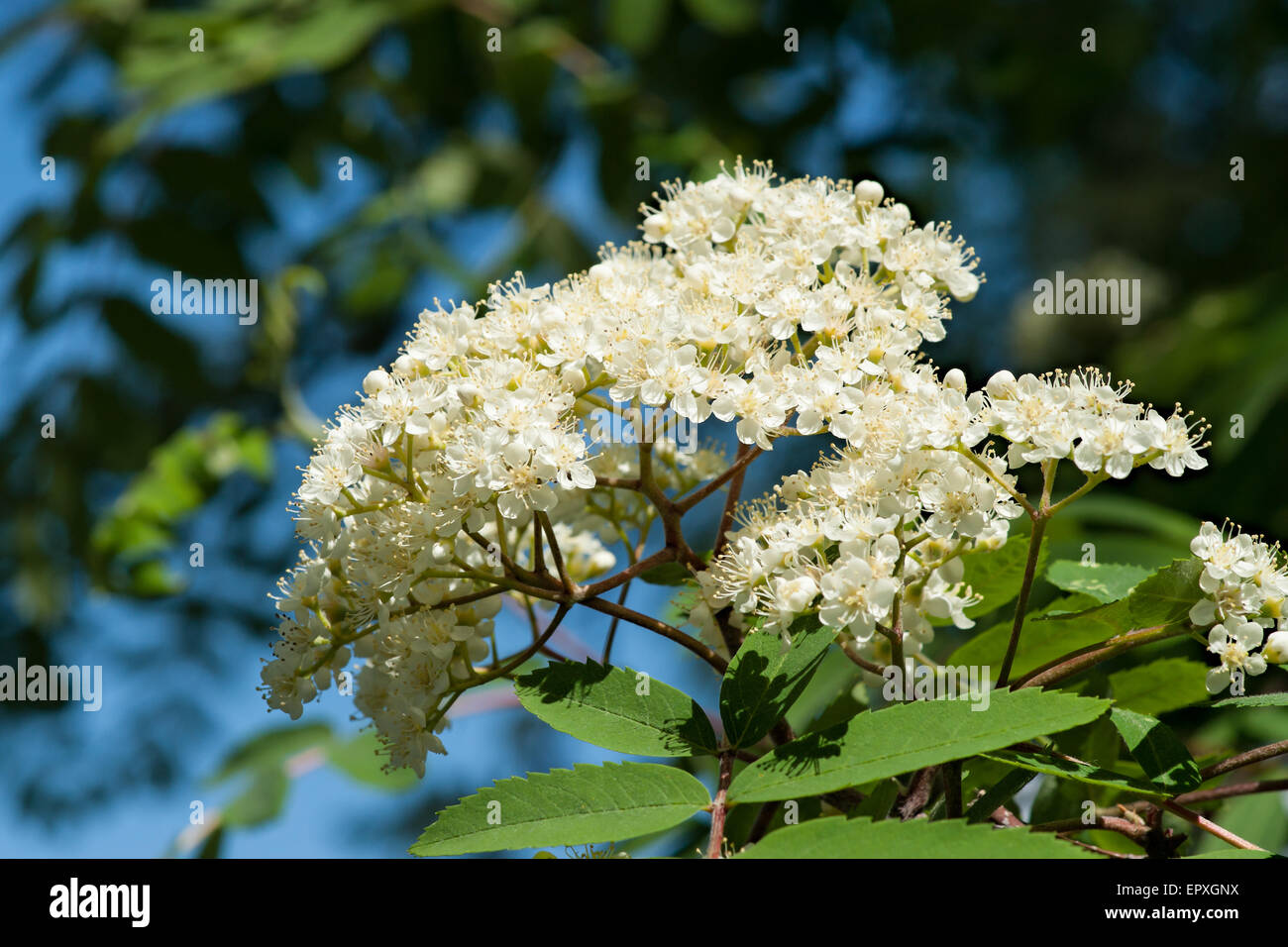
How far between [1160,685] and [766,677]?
562mm

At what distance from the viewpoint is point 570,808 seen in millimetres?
1021

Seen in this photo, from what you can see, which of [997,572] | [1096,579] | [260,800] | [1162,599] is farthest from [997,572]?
[260,800]

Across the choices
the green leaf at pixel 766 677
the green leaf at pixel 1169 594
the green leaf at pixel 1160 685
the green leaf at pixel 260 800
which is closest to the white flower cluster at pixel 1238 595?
the green leaf at pixel 1169 594

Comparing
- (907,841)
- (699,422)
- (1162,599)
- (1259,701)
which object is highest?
(699,422)

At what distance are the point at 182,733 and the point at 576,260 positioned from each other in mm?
2110

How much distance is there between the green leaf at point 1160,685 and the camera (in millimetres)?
1315

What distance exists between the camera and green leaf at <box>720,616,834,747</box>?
1.09 metres

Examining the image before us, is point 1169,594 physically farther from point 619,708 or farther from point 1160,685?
point 619,708

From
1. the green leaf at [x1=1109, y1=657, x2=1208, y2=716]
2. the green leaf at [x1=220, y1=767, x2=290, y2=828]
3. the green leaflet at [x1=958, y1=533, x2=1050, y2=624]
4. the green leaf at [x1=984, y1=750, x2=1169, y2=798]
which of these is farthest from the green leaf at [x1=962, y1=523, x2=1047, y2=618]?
the green leaf at [x1=220, y1=767, x2=290, y2=828]

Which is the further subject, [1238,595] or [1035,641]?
[1035,641]

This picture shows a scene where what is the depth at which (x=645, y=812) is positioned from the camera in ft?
3.36

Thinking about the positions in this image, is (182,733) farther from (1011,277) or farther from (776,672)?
(1011,277)
